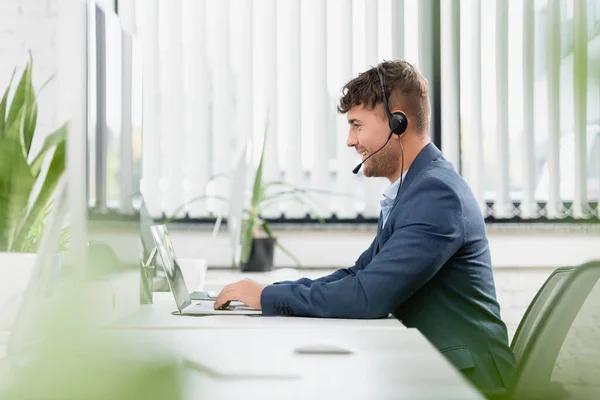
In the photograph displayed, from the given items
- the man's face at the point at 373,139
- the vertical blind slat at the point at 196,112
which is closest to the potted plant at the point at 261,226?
the vertical blind slat at the point at 196,112

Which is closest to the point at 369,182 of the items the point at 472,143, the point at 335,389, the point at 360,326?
the point at 472,143

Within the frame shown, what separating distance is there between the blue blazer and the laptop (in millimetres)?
103

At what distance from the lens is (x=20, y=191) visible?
117cm

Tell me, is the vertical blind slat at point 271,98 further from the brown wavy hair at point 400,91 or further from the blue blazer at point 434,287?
the blue blazer at point 434,287

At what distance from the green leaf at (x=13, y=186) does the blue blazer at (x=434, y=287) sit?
49 cm

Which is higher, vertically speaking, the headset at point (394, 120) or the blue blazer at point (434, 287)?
the headset at point (394, 120)

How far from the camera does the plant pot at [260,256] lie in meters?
2.63

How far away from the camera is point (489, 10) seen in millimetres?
2902

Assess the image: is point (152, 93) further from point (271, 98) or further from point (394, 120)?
point (394, 120)

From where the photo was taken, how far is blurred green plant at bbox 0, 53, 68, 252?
1166mm

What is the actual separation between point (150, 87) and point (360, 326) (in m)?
1.98

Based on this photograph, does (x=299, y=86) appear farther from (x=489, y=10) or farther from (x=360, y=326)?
(x=360, y=326)

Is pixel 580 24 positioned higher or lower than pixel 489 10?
lower

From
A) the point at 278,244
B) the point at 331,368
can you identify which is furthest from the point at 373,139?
the point at 278,244
